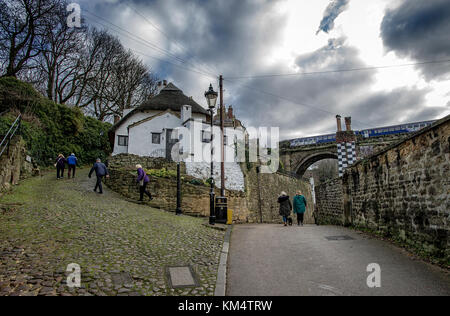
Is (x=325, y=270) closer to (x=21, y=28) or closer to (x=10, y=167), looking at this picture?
(x=10, y=167)

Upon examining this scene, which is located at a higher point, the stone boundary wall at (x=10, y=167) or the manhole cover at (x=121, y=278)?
the stone boundary wall at (x=10, y=167)

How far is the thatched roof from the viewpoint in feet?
90.5

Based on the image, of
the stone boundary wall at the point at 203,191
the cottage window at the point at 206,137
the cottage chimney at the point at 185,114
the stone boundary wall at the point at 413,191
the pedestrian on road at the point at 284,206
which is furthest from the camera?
the cottage chimney at the point at 185,114

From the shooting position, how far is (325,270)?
15.3 feet

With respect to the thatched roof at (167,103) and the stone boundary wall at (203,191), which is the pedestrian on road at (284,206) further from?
the thatched roof at (167,103)

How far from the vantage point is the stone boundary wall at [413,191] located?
511cm

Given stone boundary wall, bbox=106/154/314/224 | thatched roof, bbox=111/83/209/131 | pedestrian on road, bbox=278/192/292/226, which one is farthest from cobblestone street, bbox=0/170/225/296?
thatched roof, bbox=111/83/209/131

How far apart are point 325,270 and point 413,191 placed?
3384 mm

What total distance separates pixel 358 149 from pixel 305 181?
8073 mm

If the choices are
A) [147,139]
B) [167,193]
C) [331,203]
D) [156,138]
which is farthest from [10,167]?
[331,203]

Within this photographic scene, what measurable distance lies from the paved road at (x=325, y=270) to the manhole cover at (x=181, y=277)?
0.60m

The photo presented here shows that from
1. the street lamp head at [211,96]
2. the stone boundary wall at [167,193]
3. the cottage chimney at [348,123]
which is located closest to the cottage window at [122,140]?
Result: the stone boundary wall at [167,193]

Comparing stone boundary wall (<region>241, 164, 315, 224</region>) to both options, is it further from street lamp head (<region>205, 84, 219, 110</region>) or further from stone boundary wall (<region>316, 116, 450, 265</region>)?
stone boundary wall (<region>316, 116, 450, 265</region>)

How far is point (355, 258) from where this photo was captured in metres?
5.46
